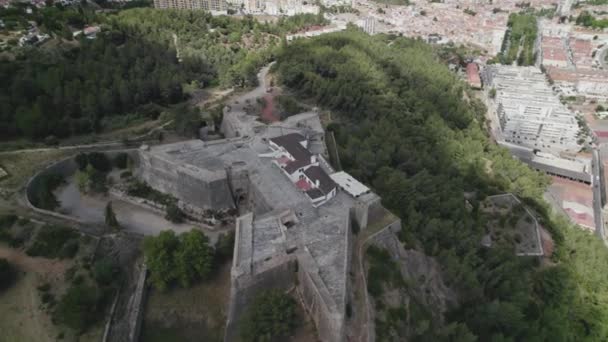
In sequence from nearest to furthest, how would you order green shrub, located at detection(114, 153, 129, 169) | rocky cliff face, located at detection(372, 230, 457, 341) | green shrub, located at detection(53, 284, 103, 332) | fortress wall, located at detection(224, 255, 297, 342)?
green shrub, located at detection(53, 284, 103, 332) → fortress wall, located at detection(224, 255, 297, 342) → rocky cliff face, located at detection(372, 230, 457, 341) → green shrub, located at detection(114, 153, 129, 169)

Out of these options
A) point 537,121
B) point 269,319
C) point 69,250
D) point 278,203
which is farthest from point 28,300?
point 537,121

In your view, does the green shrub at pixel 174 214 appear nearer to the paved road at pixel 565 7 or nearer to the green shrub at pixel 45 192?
the green shrub at pixel 45 192

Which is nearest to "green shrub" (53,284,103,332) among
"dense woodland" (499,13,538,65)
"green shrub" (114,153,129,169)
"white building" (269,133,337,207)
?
"green shrub" (114,153,129,169)

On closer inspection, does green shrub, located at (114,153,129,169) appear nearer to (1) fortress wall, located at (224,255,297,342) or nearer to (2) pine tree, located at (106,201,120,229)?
(2) pine tree, located at (106,201,120,229)

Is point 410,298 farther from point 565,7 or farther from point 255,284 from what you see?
point 565,7

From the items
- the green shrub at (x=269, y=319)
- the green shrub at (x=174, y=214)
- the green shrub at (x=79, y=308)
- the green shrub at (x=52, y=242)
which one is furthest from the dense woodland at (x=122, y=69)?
the green shrub at (x=269, y=319)

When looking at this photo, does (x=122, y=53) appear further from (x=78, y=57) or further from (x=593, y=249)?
(x=593, y=249)
